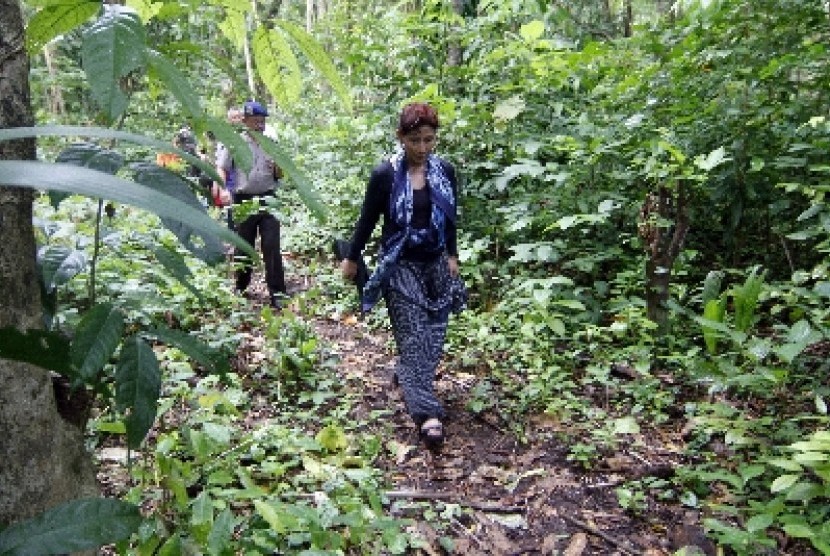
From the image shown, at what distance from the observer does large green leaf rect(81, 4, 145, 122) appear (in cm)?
91

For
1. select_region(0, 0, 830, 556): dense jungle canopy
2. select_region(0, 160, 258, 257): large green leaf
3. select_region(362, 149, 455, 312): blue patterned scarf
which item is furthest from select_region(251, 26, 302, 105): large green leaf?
select_region(362, 149, 455, 312): blue patterned scarf

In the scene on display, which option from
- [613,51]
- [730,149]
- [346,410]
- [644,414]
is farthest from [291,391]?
[613,51]

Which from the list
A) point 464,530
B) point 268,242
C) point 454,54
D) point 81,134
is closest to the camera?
point 81,134

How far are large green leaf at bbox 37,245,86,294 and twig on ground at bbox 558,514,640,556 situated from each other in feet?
7.82

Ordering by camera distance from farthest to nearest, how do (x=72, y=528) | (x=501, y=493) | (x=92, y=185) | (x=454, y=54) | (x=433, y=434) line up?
(x=454, y=54), (x=433, y=434), (x=501, y=493), (x=72, y=528), (x=92, y=185)

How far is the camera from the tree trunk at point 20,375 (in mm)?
1071

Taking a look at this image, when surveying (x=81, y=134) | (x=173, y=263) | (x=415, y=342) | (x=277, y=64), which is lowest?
(x=415, y=342)

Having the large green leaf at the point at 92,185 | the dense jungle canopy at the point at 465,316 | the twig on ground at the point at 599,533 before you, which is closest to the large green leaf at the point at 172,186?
the dense jungle canopy at the point at 465,316

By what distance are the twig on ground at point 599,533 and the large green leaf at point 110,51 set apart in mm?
2641

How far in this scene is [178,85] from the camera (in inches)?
39.0

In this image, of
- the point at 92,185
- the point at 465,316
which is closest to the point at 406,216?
the point at 465,316

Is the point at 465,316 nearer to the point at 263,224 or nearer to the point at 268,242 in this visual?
the point at 268,242

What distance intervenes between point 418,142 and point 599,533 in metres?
2.19

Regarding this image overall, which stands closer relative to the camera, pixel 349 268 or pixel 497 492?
pixel 497 492
